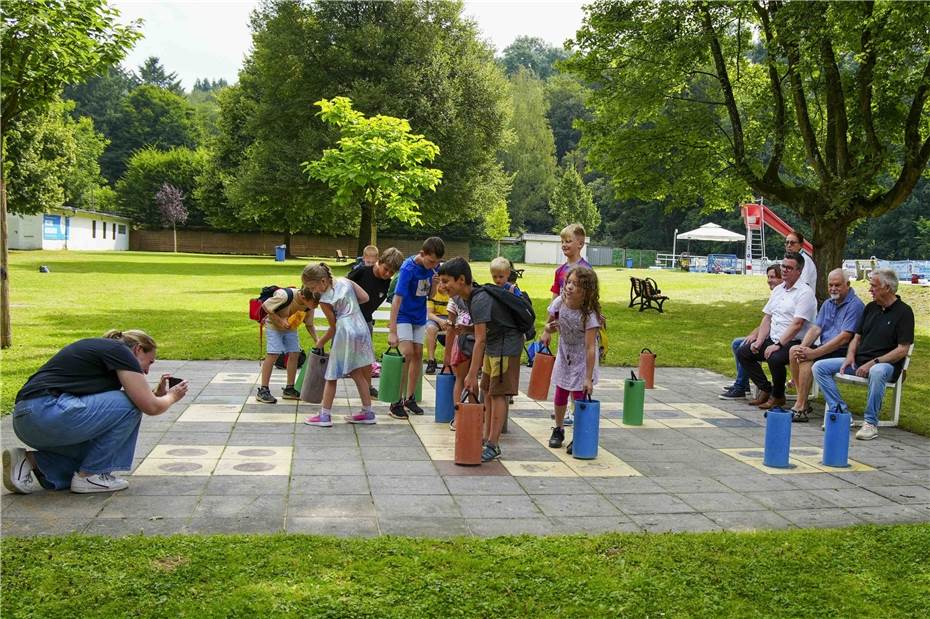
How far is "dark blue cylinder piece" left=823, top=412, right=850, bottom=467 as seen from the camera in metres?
6.73

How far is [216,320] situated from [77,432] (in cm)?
1125

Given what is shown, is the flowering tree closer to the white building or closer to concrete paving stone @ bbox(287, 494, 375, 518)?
the white building

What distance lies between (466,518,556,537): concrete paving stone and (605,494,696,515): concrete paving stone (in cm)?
69

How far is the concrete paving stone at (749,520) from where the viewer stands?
200 inches

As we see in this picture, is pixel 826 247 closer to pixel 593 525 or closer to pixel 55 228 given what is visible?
pixel 593 525

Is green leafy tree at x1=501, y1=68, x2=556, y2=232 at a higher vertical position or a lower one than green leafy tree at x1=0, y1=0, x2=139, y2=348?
higher

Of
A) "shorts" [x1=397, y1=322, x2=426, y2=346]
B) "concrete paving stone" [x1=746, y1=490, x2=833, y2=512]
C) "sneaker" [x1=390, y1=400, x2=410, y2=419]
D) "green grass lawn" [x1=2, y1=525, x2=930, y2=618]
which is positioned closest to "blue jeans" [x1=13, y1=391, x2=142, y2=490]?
"green grass lawn" [x1=2, y1=525, x2=930, y2=618]

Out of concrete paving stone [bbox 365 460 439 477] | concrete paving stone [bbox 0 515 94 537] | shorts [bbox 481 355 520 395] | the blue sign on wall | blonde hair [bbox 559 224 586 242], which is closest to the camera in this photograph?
concrete paving stone [bbox 0 515 94 537]

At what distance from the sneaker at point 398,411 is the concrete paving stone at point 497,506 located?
2.61 m

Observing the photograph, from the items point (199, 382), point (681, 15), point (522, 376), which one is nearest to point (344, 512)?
point (199, 382)

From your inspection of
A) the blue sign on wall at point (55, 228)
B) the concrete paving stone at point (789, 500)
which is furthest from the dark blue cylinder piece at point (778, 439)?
the blue sign on wall at point (55, 228)

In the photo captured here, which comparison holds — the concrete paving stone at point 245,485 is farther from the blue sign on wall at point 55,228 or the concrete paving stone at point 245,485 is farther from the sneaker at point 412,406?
the blue sign on wall at point 55,228

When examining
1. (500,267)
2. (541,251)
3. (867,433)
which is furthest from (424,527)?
(541,251)

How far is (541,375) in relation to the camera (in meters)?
7.59
